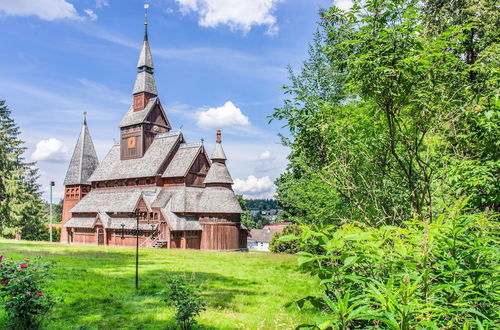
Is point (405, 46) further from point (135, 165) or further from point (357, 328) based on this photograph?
point (135, 165)

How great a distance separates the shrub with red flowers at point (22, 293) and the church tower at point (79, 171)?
45.0 meters

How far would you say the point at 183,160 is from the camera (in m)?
40.5

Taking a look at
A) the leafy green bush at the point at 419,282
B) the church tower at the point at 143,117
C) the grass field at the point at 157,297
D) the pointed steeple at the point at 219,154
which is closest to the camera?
the leafy green bush at the point at 419,282

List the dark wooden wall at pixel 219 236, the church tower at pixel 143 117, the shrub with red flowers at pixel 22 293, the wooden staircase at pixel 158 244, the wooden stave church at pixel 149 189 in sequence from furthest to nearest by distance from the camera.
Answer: the church tower at pixel 143 117 < the wooden stave church at pixel 149 189 < the dark wooden wall at pixel 219 236 < the wooden staircase at pixel 158 244 < the shrub with red flowers at pixel 22 293

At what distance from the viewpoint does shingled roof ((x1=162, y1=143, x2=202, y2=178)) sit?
129ft

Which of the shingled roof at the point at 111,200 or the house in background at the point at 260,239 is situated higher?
the shingled roof at the point at 111,200

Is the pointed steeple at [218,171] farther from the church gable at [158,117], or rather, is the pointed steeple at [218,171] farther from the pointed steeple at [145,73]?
the pointed steeple at [145,73]

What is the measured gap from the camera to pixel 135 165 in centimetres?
4400

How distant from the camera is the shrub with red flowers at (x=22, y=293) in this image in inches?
263

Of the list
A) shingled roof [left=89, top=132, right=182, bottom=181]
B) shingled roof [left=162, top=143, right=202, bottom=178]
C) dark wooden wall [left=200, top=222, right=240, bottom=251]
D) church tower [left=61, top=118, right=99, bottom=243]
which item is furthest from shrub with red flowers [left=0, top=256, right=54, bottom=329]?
church tower [left=61, top=118, right=99, bottom=243]

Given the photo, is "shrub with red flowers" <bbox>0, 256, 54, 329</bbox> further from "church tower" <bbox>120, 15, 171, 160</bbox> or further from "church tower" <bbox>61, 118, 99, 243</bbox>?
"church tower" <bbox>61, 118, 99, 243</bbox>

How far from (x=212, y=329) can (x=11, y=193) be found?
53.7 meters

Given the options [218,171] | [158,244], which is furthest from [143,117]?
[158,244]

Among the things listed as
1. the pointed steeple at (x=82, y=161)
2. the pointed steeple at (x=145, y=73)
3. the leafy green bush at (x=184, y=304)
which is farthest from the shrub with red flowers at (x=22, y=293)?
the pointed steeple at (x=82, y=161)
